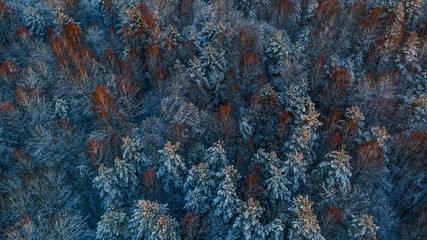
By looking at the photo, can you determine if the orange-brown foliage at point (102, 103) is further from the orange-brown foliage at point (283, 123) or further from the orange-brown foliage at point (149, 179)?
the orange-brown foliage at point (283, 123)

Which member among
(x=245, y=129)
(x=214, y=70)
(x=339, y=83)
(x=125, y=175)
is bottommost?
(x=125, y=175)

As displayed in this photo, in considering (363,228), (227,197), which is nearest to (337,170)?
(363,228)

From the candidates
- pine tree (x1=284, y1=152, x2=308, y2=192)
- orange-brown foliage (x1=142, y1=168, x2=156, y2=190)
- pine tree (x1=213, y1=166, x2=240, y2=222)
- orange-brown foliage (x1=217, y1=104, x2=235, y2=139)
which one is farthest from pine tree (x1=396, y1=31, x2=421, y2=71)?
orange-brown foliage (x1=142, y1=168, x2=156, y2=190)

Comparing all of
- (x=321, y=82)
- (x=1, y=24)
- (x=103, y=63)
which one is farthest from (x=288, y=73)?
(x=1, y=24)

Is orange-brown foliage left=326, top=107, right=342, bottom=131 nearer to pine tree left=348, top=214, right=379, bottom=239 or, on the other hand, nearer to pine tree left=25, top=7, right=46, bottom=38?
pine tree left=348, top=214, right=379, bottom=239

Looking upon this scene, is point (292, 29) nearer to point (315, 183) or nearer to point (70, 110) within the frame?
point (315, 183)

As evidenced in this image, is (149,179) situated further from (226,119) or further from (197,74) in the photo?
(197,74)

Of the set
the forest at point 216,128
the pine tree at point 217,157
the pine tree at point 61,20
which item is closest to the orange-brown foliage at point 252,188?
Answer: the forest at point 216,128
